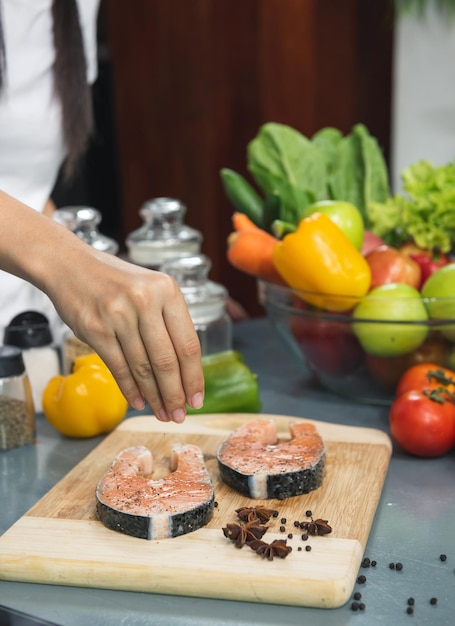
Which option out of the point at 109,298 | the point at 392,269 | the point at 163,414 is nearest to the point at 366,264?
the point at 392,269

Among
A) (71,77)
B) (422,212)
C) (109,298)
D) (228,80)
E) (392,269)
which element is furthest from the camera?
Answer: (228,80)

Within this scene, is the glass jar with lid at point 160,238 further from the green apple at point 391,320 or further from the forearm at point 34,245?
the forearm at point 34,245

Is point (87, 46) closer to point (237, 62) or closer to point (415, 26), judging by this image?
point (237, 62)

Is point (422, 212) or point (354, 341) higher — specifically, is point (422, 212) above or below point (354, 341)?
above

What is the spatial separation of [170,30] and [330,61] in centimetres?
72

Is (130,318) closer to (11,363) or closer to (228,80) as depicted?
(11,363)

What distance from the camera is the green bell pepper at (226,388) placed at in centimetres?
157

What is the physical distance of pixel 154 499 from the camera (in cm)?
114

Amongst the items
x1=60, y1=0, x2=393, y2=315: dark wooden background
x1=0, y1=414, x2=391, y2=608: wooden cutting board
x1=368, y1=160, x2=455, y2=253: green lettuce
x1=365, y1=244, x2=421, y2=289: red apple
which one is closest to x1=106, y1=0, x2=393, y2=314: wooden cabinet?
x1=60, y1=0, x2=393, y2=315: dark wooden background

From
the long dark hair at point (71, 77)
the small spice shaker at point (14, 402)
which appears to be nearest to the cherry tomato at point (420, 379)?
the small spice shaker at point (14, 402)

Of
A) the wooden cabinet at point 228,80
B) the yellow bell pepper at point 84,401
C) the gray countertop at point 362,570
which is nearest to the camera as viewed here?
the gray countertop at point 362,570

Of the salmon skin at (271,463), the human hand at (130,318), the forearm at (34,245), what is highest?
the forearm at (34,245)

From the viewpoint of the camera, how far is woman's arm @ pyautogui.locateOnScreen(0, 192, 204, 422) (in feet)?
3.26

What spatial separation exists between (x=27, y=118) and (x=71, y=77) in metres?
0.14
